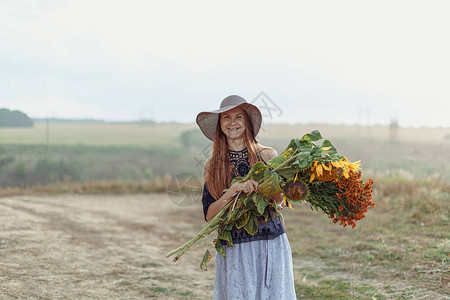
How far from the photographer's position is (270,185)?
2.95 meters

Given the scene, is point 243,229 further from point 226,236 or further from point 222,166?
point 222,166

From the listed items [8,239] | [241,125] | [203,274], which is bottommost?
[203,274]

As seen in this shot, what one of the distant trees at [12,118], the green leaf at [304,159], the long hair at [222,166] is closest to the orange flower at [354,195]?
the green leaf at [304,159]

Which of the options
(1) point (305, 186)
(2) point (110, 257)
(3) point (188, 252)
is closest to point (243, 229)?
(1) point (305, 186)

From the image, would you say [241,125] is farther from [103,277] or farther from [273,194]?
[103,277]

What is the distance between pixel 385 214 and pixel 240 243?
677 centimetres

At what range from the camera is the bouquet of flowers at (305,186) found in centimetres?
293

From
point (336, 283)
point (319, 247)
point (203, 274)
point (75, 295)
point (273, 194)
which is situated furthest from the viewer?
point (319, 247)

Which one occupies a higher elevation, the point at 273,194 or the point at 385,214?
the point at 273,194

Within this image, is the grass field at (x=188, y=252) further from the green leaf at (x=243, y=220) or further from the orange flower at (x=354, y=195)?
the orange flower at (x=354, y=195)

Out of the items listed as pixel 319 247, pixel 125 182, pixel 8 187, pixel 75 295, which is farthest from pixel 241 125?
pixel 125 182

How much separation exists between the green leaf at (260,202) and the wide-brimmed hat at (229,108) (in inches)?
22.1

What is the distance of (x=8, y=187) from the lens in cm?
1259

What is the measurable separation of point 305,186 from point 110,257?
17.6ft
